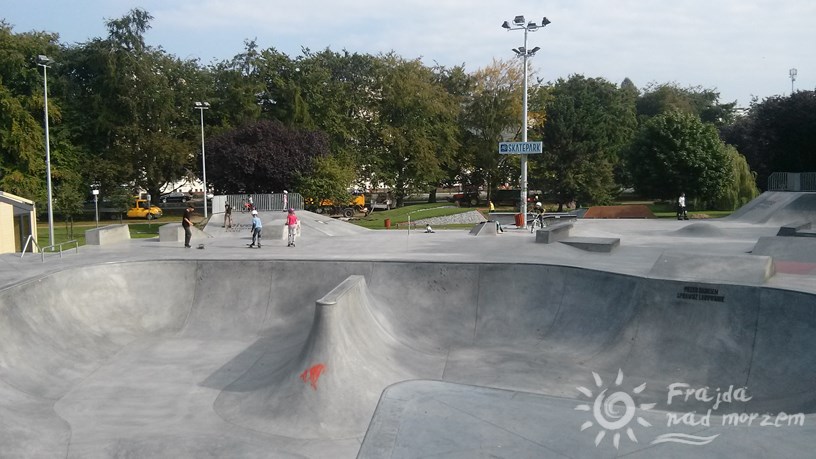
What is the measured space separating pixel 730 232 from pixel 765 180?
Result: 23.6 m

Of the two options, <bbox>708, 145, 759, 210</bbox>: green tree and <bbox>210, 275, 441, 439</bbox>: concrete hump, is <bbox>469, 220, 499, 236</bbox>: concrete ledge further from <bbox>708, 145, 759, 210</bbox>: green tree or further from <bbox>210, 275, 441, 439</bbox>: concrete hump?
<bbox>708, 145, 759, 210</bbox>: green tree

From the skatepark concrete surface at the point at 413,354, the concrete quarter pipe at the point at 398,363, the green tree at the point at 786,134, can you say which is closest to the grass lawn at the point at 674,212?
the green tree at the point at 786,134

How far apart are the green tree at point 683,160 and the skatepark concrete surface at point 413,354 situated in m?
24.3

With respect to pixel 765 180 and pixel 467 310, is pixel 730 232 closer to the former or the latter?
pixel 467 310

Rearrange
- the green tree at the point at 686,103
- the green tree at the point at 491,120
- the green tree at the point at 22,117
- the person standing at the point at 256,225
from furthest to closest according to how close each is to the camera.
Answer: the green tree at the point at 686,103, the green tree at the point at 491,120, the green tree at the point at 22,117, the person standing at the point at 256,225

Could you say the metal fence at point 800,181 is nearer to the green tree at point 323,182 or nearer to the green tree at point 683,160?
the green tree at point 683,160

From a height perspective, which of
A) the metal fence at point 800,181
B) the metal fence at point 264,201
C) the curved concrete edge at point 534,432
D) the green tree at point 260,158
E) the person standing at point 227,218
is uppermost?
the green tree at point 260,158

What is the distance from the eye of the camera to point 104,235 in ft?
70.3

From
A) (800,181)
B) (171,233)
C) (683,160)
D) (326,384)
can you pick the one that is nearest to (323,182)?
(171,233)

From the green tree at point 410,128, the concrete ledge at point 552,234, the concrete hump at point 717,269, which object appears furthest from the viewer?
the green tree at point 410,128

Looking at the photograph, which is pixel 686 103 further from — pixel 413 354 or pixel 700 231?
pixel 413 354

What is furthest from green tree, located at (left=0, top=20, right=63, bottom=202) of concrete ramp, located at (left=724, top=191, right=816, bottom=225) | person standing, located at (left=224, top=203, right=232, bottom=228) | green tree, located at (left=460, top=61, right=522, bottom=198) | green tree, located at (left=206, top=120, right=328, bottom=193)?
concrete ramp, located at (left=724, top=191, right=816, bottom=225)

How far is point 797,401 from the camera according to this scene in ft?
29.1

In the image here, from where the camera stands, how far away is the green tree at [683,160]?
1590 inches
